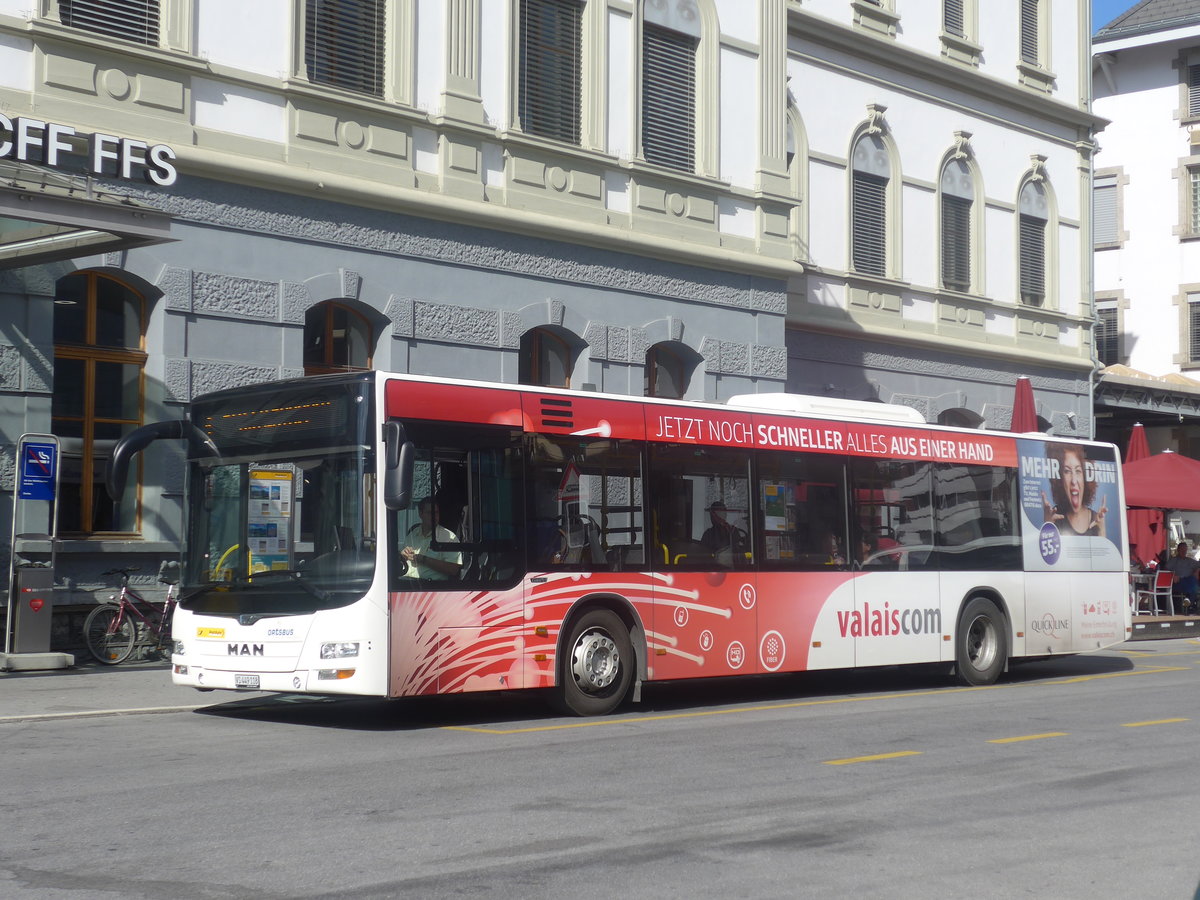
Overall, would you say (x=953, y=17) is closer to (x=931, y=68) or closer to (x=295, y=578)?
(x=931, y=68)

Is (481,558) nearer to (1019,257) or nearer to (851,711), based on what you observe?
(851,711)

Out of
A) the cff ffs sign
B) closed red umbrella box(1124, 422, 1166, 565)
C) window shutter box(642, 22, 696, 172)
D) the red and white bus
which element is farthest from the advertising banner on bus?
closed red umbrella box(1124, 422, 1166, 565)

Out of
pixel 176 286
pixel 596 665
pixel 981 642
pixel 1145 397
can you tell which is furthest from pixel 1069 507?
pixel 1145 397

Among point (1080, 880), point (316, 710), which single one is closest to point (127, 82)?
point (316, 710)

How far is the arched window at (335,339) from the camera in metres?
18.6

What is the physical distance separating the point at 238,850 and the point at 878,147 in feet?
76.8

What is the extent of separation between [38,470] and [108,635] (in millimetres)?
1947

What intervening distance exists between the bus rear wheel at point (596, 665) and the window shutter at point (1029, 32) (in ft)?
71.8

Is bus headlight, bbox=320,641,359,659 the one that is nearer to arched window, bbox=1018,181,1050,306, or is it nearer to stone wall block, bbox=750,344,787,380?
stone wall block, bbox=750,344,787,380

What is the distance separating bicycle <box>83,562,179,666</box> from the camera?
1614 cm

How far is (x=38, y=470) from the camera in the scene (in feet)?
50.4

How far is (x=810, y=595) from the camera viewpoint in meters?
15.2

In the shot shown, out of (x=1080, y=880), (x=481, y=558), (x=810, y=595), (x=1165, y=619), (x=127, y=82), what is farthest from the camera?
(x=1165, y=619)

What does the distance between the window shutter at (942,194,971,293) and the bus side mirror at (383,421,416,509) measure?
19829 mm
